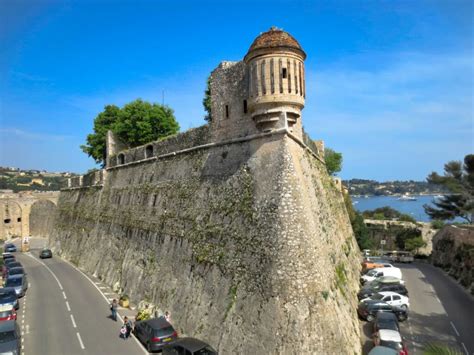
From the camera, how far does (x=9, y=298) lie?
2127 centimetres

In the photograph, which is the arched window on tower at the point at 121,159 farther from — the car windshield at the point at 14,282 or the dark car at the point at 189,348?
the dark car at the point at 189,348

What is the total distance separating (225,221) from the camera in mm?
17344

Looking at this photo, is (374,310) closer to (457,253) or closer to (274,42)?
(274,42)

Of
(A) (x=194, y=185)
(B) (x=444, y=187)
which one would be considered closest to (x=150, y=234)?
(A) (x=194, y=185)

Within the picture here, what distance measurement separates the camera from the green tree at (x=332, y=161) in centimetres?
5781

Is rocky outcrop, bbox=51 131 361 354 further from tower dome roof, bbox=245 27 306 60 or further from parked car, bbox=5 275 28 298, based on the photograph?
parked car, bbox=5 275 28 298

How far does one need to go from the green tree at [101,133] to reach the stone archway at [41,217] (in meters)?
22.1

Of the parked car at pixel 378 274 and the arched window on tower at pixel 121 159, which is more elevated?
the arched window on tower at pixel 121 159

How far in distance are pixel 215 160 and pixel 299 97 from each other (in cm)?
598

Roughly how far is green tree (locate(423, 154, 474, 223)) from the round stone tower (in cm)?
2963

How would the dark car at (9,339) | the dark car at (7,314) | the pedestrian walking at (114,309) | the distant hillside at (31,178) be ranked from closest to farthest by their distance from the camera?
1. the dark car at (9,339)
2. the dark car at (7,314)
3. the pedestrian walking at (114,309)
4. the distant hillside at (31,178)

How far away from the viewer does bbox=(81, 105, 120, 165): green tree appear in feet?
149

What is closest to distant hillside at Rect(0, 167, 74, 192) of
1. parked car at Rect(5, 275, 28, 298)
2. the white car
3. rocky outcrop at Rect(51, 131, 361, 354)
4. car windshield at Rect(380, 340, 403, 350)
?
parked car at Rect(5, 275, 28, 298)

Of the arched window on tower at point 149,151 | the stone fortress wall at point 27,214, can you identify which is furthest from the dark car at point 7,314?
the stone fortress wall at point 27,214
